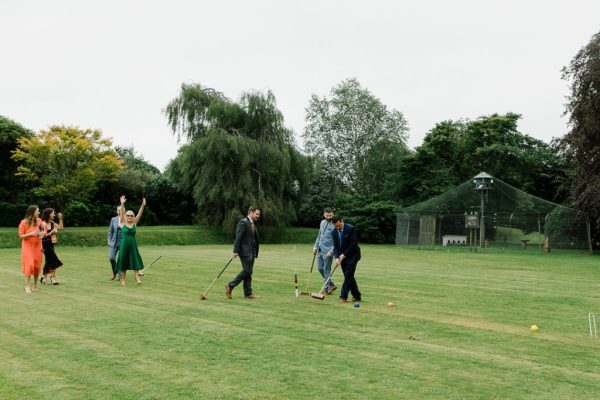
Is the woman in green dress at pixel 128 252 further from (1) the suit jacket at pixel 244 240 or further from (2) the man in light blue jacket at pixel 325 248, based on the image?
(2) the man in light blue jacket at pixel 325 248

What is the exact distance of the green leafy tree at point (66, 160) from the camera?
34750 mm

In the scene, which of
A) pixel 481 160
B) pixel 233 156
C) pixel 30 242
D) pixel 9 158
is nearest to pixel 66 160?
pixel 9 158

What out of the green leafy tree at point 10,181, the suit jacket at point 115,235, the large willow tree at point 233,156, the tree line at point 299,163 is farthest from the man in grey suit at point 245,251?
the green leafy tree at point 10,181

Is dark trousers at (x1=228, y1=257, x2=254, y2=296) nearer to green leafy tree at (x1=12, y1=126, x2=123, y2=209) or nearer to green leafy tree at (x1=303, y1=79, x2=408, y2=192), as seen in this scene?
green leafy tree at (x1=12, y1=126, x2=123, y2=209)

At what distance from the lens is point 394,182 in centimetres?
5128

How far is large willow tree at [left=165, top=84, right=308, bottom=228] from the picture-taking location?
39.9 meters

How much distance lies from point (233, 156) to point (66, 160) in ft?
35.3

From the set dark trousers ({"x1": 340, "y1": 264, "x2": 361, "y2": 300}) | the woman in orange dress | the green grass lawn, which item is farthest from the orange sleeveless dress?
dark trousers ({"x1": 340, "y1": 264, "x2": 361, "y2": 300})

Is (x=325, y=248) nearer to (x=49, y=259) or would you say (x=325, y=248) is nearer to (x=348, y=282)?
(x=348, y=282)

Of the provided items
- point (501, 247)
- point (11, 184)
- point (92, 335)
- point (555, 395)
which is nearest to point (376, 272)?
point (92, 335)

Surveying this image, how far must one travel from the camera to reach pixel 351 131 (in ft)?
185

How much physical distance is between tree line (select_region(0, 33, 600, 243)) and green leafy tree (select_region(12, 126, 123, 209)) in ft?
0.26

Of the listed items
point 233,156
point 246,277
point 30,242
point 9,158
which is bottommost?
point 246,277

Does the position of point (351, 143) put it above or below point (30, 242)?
above
